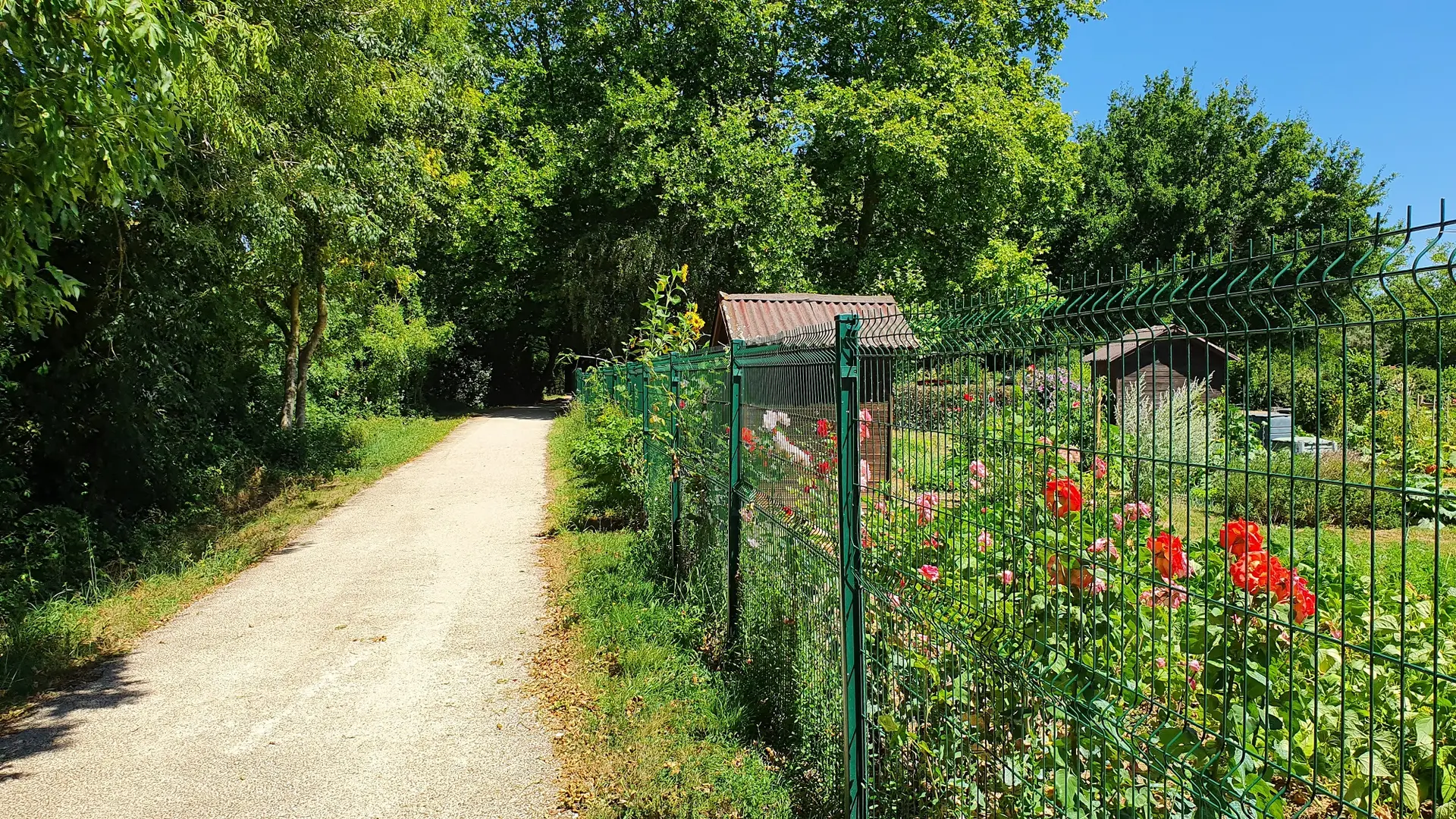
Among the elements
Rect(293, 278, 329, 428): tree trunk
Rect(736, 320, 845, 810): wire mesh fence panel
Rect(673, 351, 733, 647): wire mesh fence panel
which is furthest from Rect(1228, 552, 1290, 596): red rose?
Rect(293, 278, 329, 428): tree trunk

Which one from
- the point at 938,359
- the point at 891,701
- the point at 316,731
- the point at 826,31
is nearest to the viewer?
the point at 938,359

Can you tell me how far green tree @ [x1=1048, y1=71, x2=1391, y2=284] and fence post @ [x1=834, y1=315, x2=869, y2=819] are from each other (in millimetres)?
29406

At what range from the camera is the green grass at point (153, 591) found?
234 inches

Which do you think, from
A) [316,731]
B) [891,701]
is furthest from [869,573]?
[316,731]

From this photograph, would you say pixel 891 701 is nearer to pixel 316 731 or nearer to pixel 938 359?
pixel 938 359

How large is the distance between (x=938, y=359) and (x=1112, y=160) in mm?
33693

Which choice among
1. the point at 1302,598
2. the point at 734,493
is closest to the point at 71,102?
the point at 734,493

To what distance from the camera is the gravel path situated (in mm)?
4238

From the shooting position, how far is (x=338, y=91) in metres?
9.13

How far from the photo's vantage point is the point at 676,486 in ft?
24.3

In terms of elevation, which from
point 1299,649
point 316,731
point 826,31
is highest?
point 826,31

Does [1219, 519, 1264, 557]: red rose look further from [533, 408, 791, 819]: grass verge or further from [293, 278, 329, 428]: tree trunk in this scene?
[293, 278, 329, 428]: tree trunk

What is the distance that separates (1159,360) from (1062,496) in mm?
412

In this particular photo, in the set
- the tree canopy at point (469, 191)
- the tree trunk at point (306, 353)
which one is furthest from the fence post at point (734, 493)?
the tree trunk at point (306, 353)
